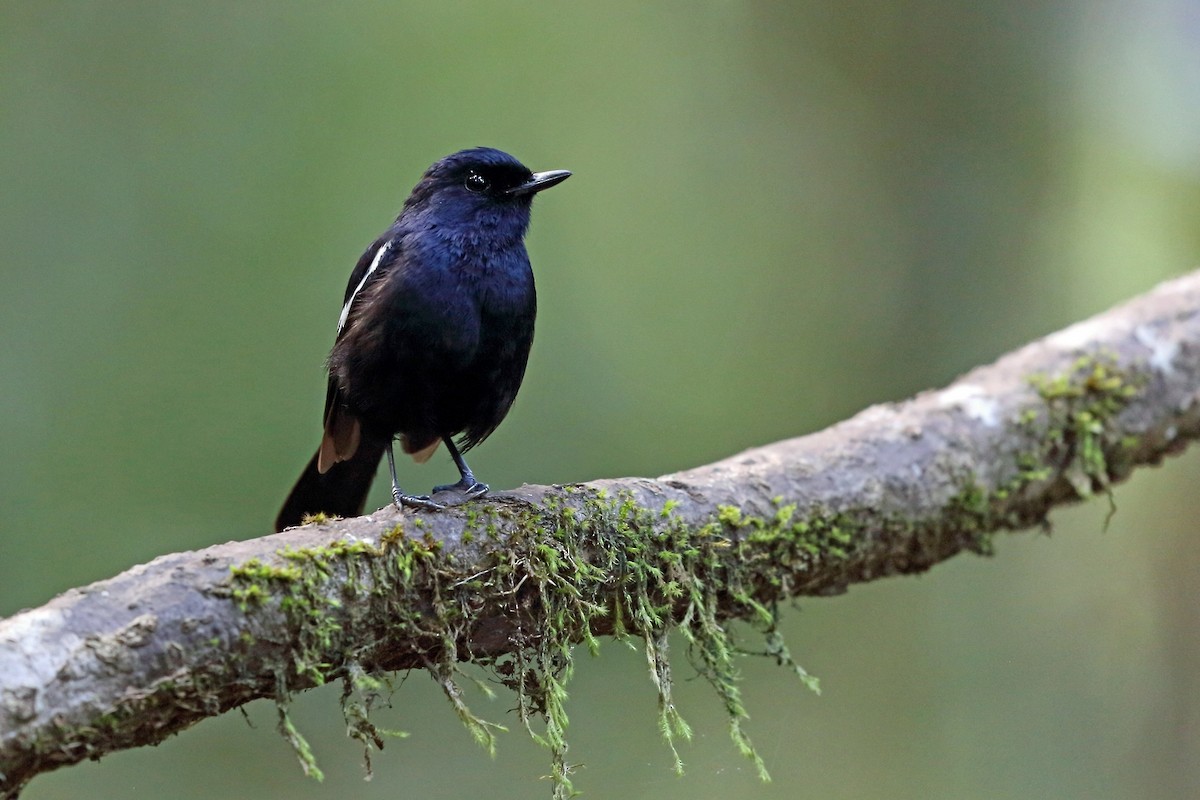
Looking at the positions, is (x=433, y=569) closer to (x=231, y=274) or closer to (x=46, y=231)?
(x=231, y=274)

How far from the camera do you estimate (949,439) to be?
333 cm

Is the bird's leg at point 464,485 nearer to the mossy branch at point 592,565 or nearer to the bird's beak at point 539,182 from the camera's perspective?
the mossy branch at point 592,565

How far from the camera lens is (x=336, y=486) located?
3336mm

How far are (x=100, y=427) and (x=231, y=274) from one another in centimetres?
104

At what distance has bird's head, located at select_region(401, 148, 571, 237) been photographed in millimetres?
3246

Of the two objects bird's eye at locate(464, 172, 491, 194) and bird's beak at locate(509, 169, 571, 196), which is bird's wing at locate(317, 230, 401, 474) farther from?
bird's beak at locate(509, 169, 571, 196)

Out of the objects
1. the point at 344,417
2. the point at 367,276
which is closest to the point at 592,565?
the point at 344,417

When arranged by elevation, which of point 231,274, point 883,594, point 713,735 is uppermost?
point 231,274

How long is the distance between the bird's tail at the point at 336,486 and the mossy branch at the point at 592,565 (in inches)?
33.6

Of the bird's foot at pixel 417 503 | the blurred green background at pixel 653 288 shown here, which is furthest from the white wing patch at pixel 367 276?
the blurred green background at pixel 653 288

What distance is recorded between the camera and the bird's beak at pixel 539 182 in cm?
335

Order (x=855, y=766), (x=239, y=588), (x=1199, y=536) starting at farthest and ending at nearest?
(x=855, y=766) → (x=1199, y=536) → (x=239, y=588)

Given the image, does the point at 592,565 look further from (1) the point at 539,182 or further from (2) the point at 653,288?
(2) the point at 653,288

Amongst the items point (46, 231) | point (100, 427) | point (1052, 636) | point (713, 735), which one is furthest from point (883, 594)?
point (46, 231)
